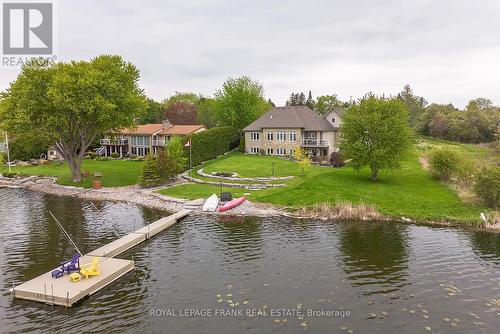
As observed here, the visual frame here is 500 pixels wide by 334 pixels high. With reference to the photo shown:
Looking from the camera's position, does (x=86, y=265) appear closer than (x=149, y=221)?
Yes

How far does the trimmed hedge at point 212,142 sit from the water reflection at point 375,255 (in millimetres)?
35548

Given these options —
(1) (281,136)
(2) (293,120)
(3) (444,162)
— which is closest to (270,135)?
(1) (281,136)

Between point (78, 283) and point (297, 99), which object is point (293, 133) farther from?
point (297, 99)

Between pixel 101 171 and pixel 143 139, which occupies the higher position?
pixel 143 139

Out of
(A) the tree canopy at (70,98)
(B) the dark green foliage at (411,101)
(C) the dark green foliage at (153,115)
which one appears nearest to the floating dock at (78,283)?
(A) the tree canopy at (70,98)

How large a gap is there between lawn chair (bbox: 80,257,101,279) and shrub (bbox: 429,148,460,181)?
43108mm

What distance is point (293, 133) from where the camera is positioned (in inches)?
2731

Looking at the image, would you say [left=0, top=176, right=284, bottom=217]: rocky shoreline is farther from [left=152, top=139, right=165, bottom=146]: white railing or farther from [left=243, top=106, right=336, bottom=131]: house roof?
[left=243, top=106, right=336, bottom=131]: house roof

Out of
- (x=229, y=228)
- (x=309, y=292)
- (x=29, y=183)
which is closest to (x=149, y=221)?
(x=229, y=228)

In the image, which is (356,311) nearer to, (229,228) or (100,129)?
(229,228)

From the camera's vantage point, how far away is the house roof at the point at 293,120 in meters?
69.3

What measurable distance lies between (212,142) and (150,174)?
21.0 meters

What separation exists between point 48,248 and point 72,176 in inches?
1264

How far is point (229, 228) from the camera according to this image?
116ft
